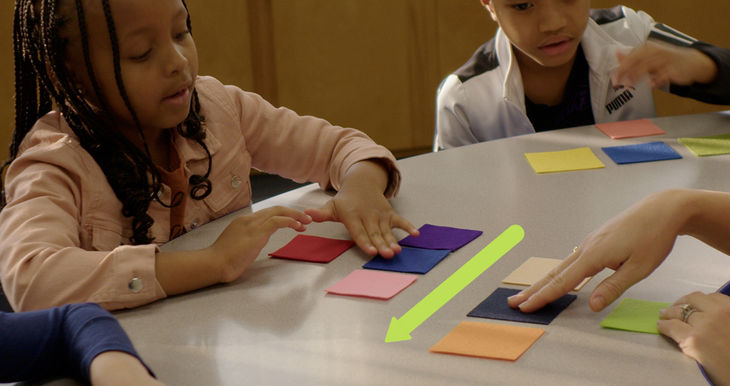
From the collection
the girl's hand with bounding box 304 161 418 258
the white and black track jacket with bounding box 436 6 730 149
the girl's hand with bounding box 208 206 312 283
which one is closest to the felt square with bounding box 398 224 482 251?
the girl's hand with bounding box 304 161 418 258

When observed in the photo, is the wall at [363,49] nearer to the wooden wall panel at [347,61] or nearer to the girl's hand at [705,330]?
the wooden wall panel at [347,61]

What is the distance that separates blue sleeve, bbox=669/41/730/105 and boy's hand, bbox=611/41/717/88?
0.01 metres

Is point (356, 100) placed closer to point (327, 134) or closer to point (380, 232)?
point (327, 134)

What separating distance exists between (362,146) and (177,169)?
11.4 inches

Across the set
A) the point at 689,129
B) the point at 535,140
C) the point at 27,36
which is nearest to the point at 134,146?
the point at 27,36

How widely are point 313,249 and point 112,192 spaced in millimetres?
299

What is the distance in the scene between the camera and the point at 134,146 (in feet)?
3.70

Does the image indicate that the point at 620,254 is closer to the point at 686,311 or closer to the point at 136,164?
the point at 686,311

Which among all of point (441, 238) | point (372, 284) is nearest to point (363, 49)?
point (441, 238)

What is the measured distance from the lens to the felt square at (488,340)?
0.71 meters

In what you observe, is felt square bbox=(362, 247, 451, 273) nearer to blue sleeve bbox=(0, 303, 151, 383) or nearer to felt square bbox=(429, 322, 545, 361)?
felt square bbox=(429, 322, 545, 361)

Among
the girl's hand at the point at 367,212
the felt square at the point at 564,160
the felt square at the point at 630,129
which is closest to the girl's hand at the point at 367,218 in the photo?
the girl's hand at the point at 367,212

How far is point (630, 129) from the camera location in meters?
1.42

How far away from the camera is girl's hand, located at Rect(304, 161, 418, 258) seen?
992 millimetres
